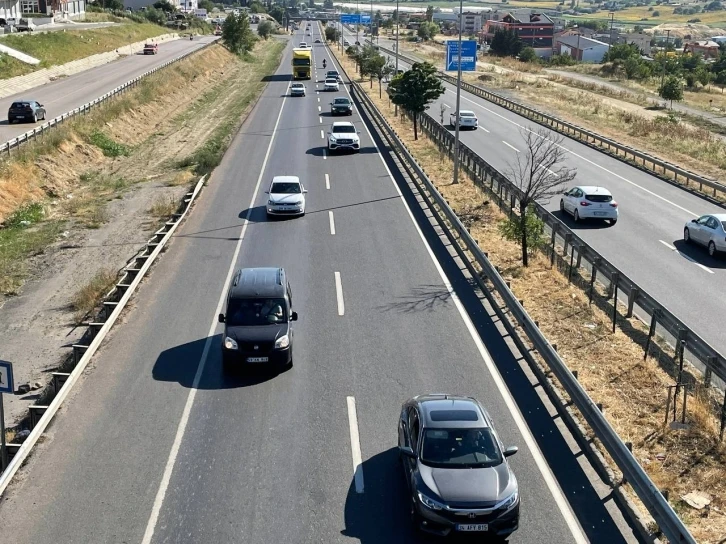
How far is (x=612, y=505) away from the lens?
38.9 feet

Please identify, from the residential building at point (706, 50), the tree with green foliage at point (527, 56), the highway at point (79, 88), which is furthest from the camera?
the residential building at point (706, 50)

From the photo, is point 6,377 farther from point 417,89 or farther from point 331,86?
point 331,86

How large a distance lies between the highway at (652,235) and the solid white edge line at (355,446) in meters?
8.97

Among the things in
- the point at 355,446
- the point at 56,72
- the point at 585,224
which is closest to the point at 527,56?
the point at 56,72

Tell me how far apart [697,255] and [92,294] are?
19007 mm

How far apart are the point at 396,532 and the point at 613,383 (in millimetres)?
6689

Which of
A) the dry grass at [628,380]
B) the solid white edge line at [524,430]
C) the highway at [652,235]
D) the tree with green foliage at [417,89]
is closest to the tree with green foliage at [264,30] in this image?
the tree with green foliage at [417,89]

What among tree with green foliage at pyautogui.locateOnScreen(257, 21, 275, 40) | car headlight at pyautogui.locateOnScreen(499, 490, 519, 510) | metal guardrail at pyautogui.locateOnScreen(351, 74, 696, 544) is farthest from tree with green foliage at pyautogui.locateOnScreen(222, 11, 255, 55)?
car headlight at pyautogui.locateOnScreen(499, 490, 519, 510)

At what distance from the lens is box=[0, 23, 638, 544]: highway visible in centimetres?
1152

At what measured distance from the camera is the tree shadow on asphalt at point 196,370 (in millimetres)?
16172

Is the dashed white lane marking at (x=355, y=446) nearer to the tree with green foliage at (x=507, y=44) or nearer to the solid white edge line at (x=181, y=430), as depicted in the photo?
the solid white edge line at (x=181, y=430)

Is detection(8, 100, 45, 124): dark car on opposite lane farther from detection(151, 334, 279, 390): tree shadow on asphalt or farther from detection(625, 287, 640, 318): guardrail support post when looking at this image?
detection(625, 287, 640, 318): guardrail support post

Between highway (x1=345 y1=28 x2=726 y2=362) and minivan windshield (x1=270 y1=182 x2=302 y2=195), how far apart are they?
34.2 feet

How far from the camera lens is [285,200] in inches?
1155
